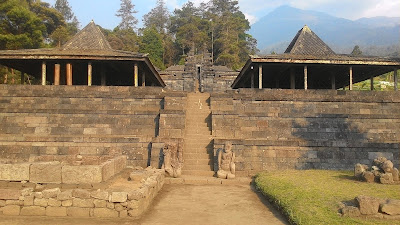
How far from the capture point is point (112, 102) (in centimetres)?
1434

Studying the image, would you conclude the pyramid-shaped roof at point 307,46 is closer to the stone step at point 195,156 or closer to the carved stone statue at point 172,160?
the stone step at point 195,156

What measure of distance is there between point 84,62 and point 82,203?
43.2ft

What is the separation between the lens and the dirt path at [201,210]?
575cm

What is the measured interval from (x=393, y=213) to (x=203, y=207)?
3550 millimetres

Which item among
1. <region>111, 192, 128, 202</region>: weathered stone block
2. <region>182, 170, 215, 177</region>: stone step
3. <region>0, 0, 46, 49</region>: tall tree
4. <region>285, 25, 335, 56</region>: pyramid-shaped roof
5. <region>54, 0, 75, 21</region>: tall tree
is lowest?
<region>182, 170, 215, 177</region>: stone step

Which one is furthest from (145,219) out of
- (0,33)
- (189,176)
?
(0,33)

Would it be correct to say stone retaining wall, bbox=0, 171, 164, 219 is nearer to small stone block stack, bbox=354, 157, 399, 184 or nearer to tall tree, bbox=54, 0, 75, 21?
small stone block stack, bbox=354, 157, 399, 184

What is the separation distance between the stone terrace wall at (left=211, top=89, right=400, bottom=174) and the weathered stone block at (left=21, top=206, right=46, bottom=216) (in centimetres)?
612

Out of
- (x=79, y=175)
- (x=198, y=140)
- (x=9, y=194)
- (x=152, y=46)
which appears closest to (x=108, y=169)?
(x=79, y=175)

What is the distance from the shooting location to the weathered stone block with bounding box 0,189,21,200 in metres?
6.00

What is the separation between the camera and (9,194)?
603 cm

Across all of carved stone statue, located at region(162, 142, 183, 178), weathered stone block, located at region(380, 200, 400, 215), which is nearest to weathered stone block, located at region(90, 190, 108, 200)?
carved stone statue, located at region(162, 142, 183, 178)

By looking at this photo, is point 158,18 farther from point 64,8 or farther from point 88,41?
point 88,41

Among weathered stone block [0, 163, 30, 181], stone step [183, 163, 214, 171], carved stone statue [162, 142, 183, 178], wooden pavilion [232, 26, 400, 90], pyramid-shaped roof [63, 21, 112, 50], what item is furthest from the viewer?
pyramid-shaped roof [63, 21, 112, 50]
